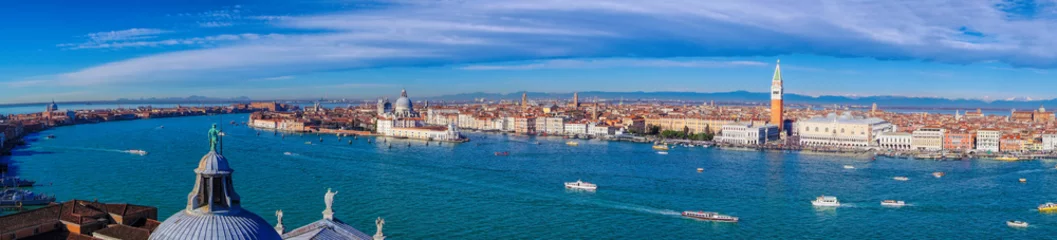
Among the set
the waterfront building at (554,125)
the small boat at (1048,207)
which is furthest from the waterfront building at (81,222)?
the waterfront building at (554,125)

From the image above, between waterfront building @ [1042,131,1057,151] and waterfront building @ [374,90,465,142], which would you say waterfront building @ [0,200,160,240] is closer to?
waterfront building @ [374,90,465,142]

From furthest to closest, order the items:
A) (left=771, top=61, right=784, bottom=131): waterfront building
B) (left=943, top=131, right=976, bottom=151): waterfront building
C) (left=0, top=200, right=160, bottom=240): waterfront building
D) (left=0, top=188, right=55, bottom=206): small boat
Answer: (left=771, top=61, right=784, bottom=131): waterfront building < (left=943, top=131, right=976, bottom=151): waterfront building < (left=0, top=188, right=55, bottom=206): small boat < (left=0, top=200, right=160, bottom=240): waterfront building

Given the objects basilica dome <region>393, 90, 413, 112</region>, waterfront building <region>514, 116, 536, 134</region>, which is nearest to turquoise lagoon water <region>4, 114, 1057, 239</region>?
waterfront building <region>514, 116, 536, 134</region>

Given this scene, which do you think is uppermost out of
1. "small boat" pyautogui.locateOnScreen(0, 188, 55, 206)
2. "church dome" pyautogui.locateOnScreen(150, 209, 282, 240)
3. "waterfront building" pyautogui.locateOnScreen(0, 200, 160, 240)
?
"church dome" pyautogui.locateOnScreen(150, 209, 282, 240)

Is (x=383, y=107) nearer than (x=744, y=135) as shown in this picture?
No

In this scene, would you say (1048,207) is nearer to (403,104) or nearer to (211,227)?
(211,227)

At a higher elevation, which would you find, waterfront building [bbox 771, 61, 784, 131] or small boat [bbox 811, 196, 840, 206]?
waterfront building [bbox 771, 61, 784, 131]

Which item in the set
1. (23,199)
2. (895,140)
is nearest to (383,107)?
(895,140)
